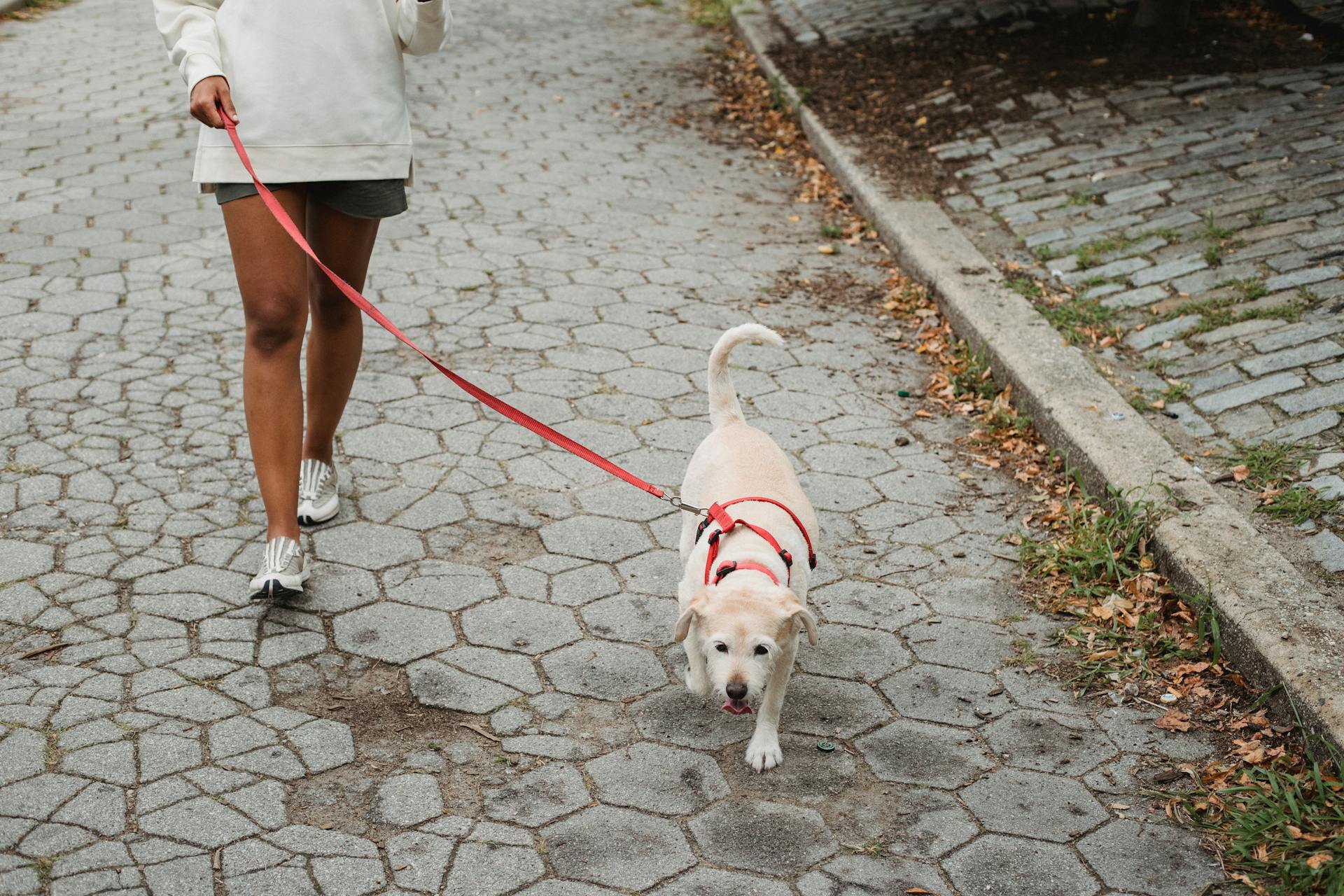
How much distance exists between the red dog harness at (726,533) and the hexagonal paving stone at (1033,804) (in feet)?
2.51

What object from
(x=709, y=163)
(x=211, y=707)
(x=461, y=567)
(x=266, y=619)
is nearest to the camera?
(x=211, y=707)

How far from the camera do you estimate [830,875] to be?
294 cm

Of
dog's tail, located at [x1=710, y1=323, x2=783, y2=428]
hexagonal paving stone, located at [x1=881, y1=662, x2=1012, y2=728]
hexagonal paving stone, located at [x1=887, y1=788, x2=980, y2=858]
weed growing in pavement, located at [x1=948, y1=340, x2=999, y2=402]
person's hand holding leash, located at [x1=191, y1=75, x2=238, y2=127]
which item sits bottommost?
weed growing in pavement, located at [x1=948, y1=340, x2=999, y2=402]

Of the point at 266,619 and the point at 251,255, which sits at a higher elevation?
the point at 251,255

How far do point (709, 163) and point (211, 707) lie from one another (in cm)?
629

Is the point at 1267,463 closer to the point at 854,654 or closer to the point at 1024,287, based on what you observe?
the point at 854,654

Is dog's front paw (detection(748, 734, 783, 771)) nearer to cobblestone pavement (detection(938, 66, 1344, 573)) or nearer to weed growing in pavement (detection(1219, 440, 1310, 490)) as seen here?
cobblestone pavement (detection(938, 66, 1344, 573))

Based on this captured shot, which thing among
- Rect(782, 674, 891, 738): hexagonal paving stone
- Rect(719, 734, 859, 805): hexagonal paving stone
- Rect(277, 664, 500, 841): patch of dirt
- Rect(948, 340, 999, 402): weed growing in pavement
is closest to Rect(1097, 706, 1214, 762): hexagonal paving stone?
Rect(782, 674, 891, 738): hexagonal paving stone

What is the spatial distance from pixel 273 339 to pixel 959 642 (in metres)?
2.33

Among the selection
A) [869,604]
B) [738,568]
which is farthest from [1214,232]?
[738,568]

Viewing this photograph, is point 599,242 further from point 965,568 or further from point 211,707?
point 211,707

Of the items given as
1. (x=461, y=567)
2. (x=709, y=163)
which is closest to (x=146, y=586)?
(x=461, y=567)

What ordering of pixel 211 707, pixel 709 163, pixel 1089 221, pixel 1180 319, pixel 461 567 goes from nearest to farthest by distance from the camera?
pixel 211 707, pixel 461 567, pixel 1180 319, pixel 1089 221, pixel 709 163

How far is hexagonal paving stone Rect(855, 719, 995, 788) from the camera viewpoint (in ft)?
10.9
